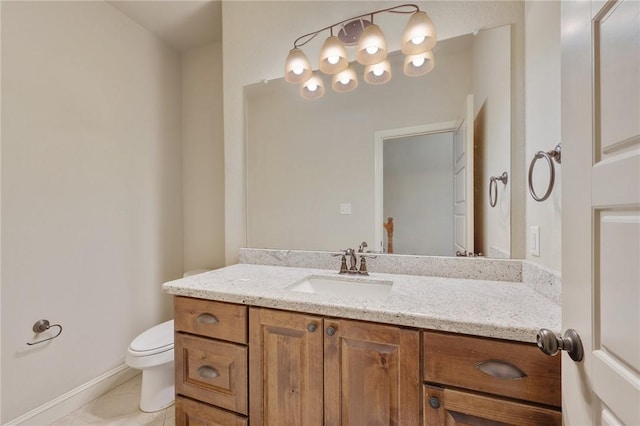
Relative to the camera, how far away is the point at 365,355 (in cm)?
93

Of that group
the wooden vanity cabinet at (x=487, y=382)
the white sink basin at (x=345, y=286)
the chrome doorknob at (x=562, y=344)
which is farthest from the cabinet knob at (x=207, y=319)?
the chrome doorknob at (x=562, y=344)

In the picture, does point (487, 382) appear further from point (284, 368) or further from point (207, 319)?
point (207, 319)

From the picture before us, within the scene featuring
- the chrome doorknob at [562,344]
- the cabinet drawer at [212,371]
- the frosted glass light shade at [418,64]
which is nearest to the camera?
the chrome doorknob at [562,344]

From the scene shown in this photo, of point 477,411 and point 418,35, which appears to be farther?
point 418,35

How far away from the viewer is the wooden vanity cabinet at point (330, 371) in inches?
34.8

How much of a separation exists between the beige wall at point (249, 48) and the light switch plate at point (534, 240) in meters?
1.15

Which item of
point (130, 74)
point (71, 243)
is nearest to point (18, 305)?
point (71, 243)

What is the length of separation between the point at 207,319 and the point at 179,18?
2.24m

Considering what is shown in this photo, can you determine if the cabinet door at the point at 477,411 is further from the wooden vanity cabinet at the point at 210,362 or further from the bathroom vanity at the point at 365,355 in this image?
the wooden vanity cabinet at the point at 210,362

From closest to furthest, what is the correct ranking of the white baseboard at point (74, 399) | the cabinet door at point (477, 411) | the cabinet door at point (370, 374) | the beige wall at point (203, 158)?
1. the cabinet door at point (477, 411)
2. the cabinet door at point (370, 374)
3. the white baseboard at point (74, 399)
4. the beige wall at point (203, 158)

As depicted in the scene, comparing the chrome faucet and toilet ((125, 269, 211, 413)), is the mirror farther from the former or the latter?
toilet ((125, 269, 211, 413))

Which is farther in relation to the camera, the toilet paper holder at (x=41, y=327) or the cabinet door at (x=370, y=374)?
the toilet paper holder at (x=41, y=327)

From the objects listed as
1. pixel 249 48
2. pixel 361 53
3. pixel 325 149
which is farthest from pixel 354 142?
pixel 249 48

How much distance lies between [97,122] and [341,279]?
195cm
